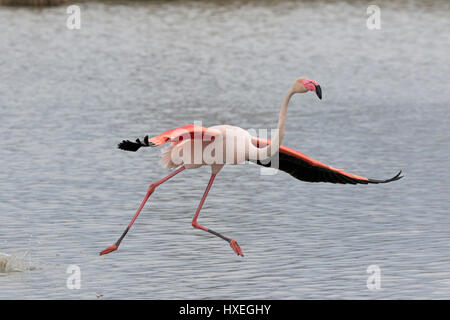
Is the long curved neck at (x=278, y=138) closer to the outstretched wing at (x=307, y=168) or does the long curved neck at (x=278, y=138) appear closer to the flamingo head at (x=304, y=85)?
the flamingo head at (x=304, y=85)

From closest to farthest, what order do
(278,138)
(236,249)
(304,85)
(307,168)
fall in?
(304,85)
(278,138)
(236,249)
(307,168)

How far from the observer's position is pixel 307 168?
1254cm

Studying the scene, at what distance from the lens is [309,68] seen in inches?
1236

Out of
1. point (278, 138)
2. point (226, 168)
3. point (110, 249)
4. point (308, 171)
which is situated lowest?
point (110, 249)

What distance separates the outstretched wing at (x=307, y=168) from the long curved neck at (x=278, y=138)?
0.50 metres

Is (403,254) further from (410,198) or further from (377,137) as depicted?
(377,137)

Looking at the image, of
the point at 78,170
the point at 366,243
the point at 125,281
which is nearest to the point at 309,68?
the point at 78,170

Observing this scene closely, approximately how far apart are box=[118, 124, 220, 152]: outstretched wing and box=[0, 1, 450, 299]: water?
148cm

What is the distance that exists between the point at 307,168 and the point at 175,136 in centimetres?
206

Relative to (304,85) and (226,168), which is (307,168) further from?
(226,168)

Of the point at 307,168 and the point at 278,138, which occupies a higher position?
the point at 278,138

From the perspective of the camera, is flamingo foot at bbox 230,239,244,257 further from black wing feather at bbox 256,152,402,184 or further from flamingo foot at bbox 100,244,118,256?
flamingo foot at bbox 100,244,118,256

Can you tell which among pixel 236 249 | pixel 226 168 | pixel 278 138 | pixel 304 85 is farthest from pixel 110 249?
pixel 226 168

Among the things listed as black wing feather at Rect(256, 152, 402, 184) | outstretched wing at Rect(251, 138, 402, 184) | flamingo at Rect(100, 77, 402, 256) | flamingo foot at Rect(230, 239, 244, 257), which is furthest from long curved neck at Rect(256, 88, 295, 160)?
flamingo foot at Rect(230, 239, 244, 257)
